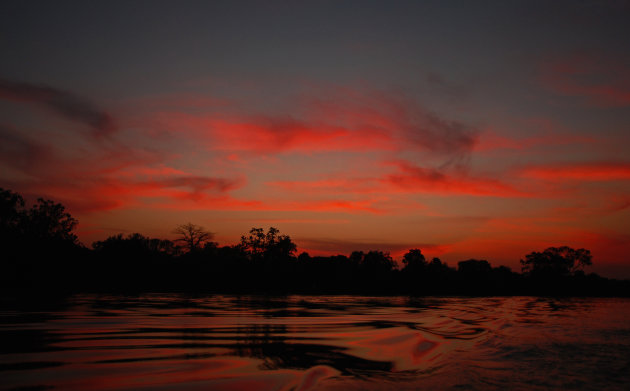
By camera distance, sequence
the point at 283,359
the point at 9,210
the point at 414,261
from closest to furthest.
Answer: the point at 283,359, the point at 9,210, the point at 414,261

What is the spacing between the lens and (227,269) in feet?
268

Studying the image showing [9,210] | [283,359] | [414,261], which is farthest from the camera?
[414,261]

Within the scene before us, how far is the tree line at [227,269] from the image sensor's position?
52125 millimetres

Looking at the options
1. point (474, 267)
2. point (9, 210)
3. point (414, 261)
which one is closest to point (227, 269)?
point (9, 210)

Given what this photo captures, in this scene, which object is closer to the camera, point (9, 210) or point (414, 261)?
point (9, 210)

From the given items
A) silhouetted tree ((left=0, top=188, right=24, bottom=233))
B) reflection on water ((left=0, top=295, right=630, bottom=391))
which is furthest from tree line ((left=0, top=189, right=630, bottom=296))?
reflection on water ((left=0, top=295, right=630, bottom=391))

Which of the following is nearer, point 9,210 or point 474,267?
point 9,210

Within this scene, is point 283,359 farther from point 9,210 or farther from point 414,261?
point 414,261

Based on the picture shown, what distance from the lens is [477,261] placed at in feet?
486

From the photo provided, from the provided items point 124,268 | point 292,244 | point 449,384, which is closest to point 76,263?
point 124,268

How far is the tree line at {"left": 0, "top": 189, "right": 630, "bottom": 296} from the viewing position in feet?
171

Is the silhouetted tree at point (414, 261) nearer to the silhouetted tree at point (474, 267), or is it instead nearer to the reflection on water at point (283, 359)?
the silhouetted tree at point (474, 267)

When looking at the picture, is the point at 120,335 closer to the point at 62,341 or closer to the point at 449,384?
the point at 62,341

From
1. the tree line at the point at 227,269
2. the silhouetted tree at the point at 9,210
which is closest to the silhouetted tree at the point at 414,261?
the tree line at the point at 227,269
